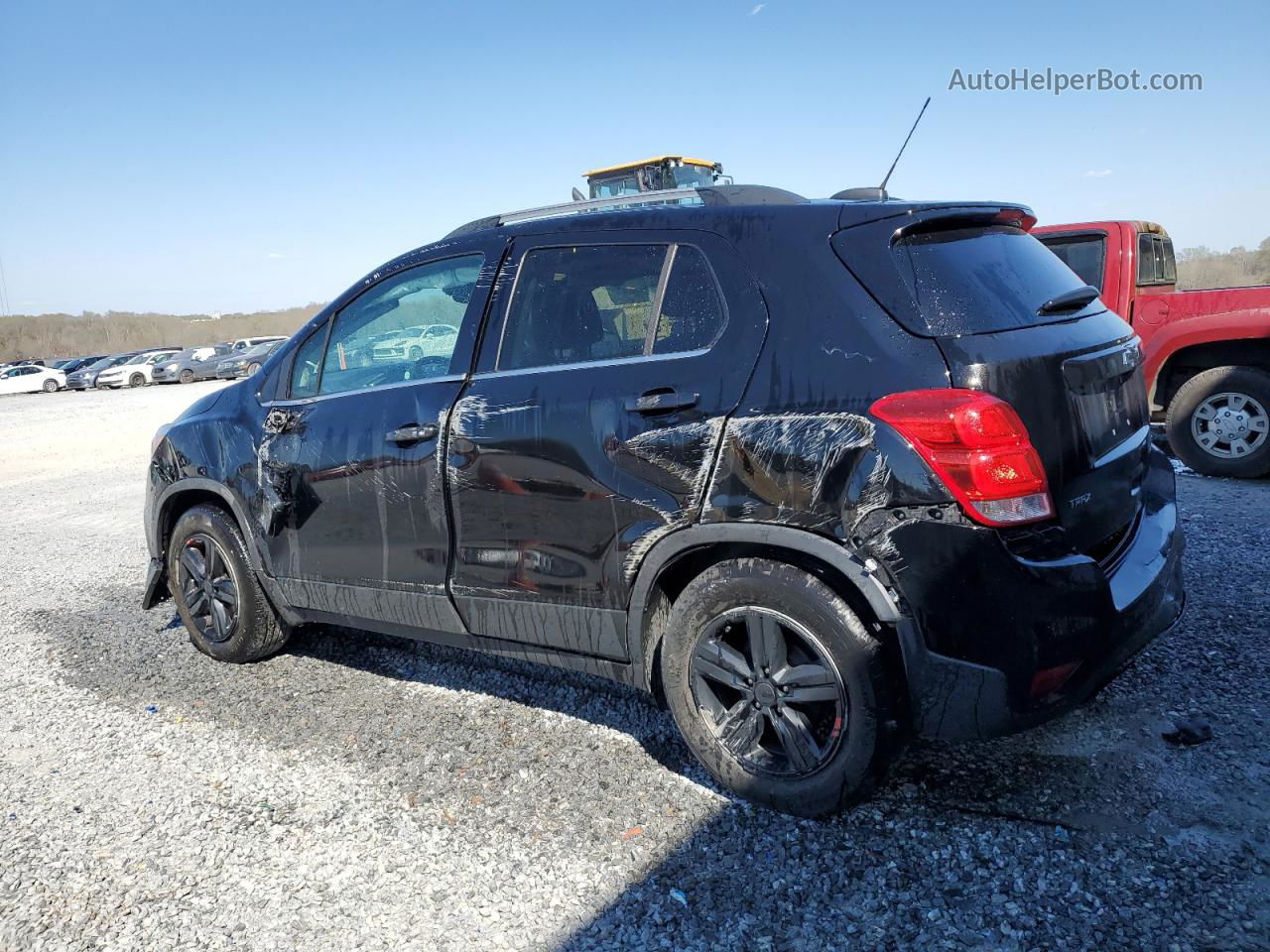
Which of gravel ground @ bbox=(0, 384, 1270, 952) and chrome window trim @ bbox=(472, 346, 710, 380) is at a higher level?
chrome window trim @ bbox=(472, 346, 710, 380)

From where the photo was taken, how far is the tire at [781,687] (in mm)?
2604

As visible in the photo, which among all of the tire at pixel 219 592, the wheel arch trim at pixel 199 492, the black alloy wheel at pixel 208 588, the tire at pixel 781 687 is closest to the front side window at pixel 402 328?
the wheel arch trim at pixel 199 492

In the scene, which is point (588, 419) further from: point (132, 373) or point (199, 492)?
point (132, 373)

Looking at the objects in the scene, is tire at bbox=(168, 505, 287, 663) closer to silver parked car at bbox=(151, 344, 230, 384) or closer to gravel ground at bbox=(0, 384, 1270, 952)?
gravel ground at bbox=(0, 384, 1270, 952)

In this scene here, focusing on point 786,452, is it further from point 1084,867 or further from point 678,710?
point 1084,867

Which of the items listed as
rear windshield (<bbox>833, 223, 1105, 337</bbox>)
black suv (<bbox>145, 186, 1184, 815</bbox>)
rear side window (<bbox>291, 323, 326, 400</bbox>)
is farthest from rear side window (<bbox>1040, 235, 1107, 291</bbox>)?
rear side window (<bbox>291, 323, 326, 400</bbox>)

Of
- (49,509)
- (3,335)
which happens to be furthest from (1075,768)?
(3,335)

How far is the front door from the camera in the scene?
3.44 metres

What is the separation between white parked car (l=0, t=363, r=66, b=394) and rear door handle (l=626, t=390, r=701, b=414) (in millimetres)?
41127

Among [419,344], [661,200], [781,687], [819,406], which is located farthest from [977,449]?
[419,344]

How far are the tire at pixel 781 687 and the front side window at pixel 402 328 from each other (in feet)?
4.51

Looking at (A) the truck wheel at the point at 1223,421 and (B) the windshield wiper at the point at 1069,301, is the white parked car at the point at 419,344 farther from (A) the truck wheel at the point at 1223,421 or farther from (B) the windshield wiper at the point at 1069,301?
(A) the truck wheel at the point at 1223,421

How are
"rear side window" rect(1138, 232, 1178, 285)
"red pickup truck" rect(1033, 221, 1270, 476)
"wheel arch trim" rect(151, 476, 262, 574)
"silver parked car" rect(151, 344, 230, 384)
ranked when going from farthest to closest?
1. "silver parked car" rect(151, 344, 230, 384)
2. "rear side window" rect(1138, 232, 1178, 285)
3. "red pickup truck" rect(1033, 221, 1270, 476)
4. "wheel arch trim" rect(151, 476, 262, 574)

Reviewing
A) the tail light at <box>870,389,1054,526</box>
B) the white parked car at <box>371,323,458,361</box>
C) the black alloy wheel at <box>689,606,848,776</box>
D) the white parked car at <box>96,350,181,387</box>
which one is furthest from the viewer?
the white parked car at <box>96,350,181,387</box>
